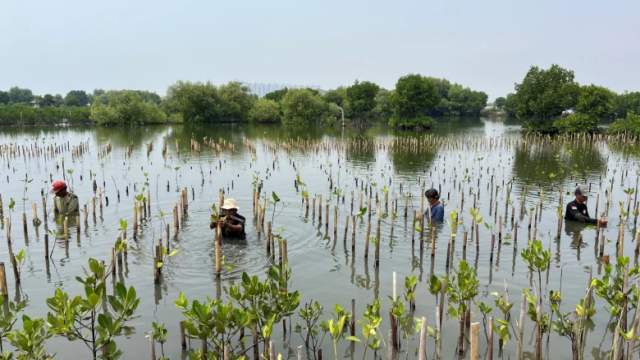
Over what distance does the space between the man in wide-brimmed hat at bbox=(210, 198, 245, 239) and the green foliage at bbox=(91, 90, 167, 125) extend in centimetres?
7708

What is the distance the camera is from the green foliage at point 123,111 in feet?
272

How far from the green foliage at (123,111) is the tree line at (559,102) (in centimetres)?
6234

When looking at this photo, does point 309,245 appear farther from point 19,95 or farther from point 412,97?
point 19,95

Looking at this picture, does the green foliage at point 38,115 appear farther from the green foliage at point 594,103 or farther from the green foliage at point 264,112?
the green foliage at point 594,103

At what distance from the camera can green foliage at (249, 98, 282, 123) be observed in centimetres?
9412

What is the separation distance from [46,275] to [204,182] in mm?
14615

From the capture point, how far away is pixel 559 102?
205ft

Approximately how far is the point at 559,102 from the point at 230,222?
5990 cm

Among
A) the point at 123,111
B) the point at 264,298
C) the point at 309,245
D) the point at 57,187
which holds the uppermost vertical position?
the point at 123,111

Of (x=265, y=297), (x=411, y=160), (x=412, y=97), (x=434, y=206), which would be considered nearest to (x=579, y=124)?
(x=412, y=97)

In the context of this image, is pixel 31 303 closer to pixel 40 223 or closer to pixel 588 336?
pixel 40 223

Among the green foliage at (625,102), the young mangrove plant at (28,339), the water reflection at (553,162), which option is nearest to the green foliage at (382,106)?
the green foliage at (625,102)

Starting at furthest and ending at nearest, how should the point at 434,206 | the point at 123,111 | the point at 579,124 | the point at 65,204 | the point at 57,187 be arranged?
the point at 123,111 < the point at 579,124 < the point at 65,204 < the point at 57,187 < the point at 434,206

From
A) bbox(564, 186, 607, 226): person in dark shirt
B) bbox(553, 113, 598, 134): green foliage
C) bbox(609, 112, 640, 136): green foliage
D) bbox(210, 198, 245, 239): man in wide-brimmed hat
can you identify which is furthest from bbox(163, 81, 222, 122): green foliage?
bbox(564, 186, 607, 226): person in dark shirt
